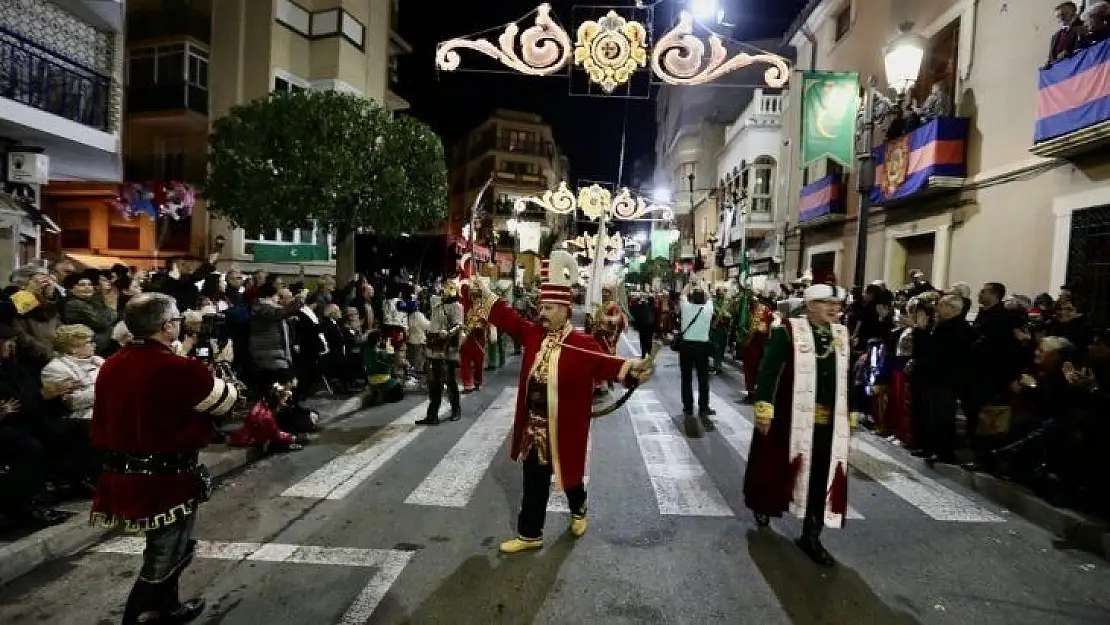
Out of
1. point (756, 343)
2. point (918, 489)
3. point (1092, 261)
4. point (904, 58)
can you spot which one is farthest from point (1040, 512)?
point (756, 343)

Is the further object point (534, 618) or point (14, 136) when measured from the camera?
point (14, 136)

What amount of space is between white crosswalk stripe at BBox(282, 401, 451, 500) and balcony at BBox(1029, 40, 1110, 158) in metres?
9.73

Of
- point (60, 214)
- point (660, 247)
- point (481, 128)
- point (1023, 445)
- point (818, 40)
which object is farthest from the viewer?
point (481, 128)

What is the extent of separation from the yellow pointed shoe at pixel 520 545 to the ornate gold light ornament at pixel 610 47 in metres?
8.28

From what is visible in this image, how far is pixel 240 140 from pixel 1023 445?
16.4 meters

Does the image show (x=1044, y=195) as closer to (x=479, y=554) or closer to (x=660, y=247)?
(x=479, y=554)

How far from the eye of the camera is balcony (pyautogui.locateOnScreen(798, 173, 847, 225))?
18.8 m

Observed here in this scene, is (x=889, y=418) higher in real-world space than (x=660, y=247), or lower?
lower

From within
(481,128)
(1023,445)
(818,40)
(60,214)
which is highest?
(481,128)

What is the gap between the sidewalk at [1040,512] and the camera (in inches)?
204

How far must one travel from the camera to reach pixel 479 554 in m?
4.76

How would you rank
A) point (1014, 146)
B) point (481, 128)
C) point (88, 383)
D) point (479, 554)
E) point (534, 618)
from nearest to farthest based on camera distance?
point (534, 618)
point (479, 554)
point (88, 383)
point (1014, 146)
point (481, 128)

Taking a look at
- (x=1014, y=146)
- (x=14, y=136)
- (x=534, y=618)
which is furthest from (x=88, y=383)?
(x=1014, y=146)

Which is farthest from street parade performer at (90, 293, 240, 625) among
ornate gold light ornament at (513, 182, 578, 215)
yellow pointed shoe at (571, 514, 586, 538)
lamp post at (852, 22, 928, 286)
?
ornate gold light ornament at (513, 182, 578, 215)
